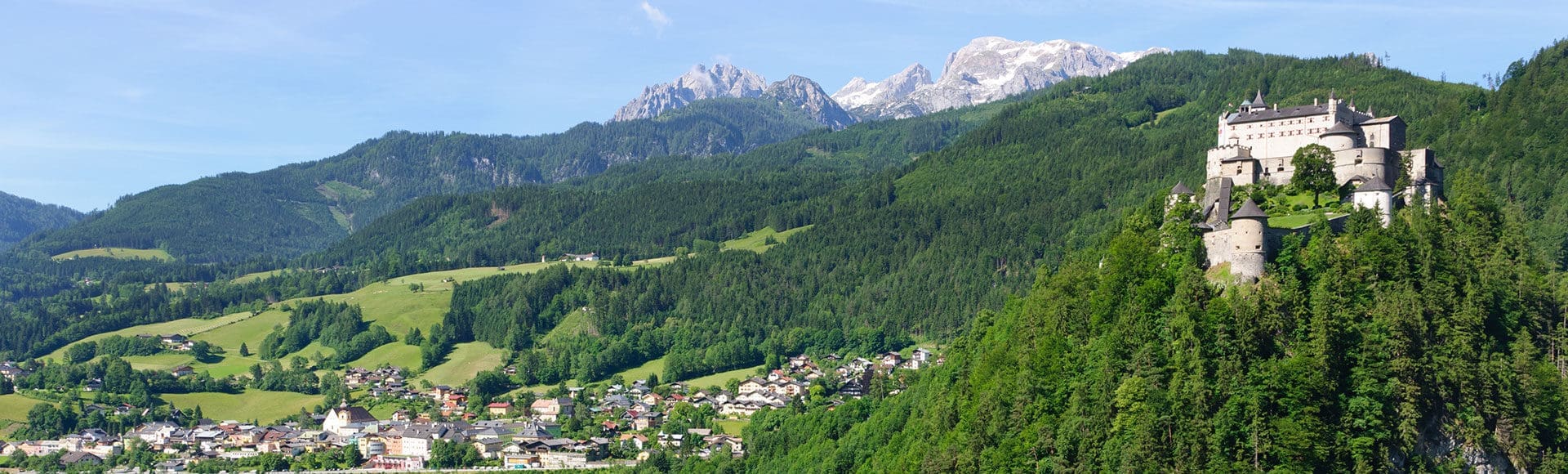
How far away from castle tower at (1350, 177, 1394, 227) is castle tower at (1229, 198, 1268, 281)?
343 inches

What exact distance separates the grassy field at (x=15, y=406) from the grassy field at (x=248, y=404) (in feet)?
52.1

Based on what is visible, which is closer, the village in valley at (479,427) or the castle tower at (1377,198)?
the castle tower at (1377,198)

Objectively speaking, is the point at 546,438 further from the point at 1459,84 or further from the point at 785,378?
the point at 1459,84

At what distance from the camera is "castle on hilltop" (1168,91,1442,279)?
270ft

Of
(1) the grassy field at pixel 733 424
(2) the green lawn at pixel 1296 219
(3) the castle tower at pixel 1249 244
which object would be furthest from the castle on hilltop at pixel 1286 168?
(1) the grassy field at pixel 733 424

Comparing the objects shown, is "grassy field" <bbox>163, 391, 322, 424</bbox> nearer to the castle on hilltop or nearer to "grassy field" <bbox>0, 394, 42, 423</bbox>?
"grassy field" <bbox>0, 394, 42, 423</bbox>

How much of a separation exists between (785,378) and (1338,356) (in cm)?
10266

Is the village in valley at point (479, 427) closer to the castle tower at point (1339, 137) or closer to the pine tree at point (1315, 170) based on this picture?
the pine tree at point (1315, 170)

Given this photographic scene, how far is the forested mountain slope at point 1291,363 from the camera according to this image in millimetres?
73188

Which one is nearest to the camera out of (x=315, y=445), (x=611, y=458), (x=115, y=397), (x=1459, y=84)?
(x=611, y=458)

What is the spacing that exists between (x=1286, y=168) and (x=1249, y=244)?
18.6 metres

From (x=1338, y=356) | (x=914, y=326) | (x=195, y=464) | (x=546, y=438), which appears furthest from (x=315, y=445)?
(x=1338, y=356)

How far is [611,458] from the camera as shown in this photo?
474 ft

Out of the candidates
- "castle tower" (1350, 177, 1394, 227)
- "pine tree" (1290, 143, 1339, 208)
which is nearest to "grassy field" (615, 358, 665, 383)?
"pine tree" (1290, 143, 1339, 208)
